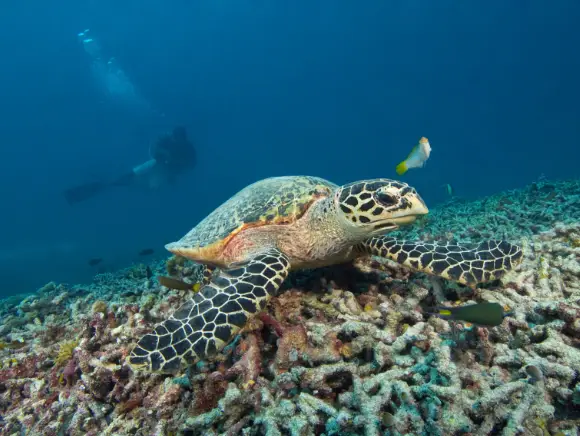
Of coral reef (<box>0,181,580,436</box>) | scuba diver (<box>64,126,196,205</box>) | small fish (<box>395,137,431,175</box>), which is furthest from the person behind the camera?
scuba diver (<box>64,126,196,205</box>)

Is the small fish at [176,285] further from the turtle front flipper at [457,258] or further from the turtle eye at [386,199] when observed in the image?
the turtle eye at [386,199]

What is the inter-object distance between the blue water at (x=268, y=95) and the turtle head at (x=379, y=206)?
75460 mm

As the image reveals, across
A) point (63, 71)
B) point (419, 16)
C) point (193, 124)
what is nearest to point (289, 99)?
point (193, 124)

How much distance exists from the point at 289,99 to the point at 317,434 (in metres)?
150

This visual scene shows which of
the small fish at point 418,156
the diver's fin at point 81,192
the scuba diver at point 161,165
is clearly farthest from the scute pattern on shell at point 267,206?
the diver's fin at point 81,192

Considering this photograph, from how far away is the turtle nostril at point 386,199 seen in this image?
107 inches

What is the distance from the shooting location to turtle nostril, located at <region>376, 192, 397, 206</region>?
8.93 feet

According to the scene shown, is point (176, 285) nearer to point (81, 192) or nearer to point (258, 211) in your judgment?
point (258, 211)

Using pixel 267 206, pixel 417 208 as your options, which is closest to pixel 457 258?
pixel 417 208

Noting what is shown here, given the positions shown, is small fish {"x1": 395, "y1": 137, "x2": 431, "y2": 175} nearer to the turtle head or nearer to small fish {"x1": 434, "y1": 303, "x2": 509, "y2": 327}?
the turtle head

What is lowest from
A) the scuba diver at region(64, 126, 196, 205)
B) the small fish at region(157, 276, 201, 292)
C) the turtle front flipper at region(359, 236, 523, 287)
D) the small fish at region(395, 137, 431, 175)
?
the scuba diver at region(64, 126, 196, 205)

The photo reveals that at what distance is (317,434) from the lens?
5.25 feet

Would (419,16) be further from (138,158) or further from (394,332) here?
(394,332)

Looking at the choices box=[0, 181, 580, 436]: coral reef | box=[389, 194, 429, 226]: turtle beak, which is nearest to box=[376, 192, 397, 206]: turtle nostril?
box=[389, 194, 429, 226]: turtle beak
